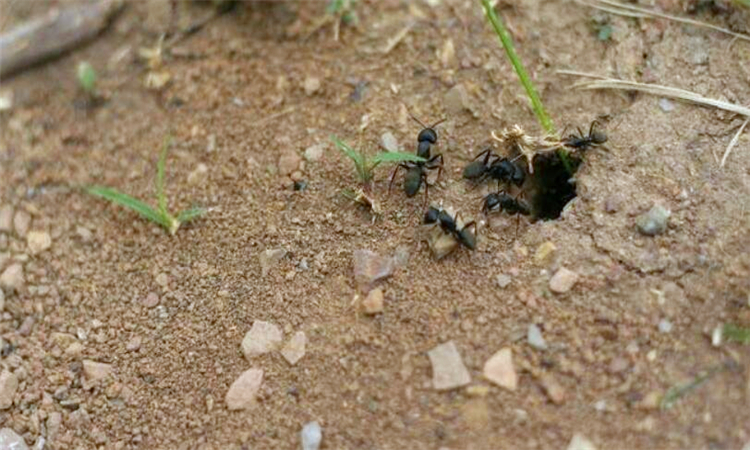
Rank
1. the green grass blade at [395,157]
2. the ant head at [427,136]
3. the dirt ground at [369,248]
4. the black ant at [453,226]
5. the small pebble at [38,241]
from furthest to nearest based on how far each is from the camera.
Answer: the small pebble at [38,241], the ant head at [427,136], the green grass blade at [395,157], the black ant at [453,226], the dirt ground at [369,248]

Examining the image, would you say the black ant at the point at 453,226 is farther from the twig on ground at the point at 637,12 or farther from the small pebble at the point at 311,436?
the twig on ground at the point at 637,12

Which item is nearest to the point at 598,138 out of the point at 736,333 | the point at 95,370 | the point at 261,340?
the point at 736,333

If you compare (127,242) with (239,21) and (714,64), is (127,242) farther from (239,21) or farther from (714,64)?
(714,64)

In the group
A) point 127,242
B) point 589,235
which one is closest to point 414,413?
point 589,235

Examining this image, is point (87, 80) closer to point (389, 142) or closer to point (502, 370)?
point (389, 142)

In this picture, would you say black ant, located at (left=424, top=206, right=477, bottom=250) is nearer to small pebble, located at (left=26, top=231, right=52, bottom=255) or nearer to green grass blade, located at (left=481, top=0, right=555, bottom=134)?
green grass blade, located at (left=481, top=0, right=555, bottom=134)

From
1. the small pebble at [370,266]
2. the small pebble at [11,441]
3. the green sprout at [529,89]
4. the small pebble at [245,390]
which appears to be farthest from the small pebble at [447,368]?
the small pebble at [11,441]
